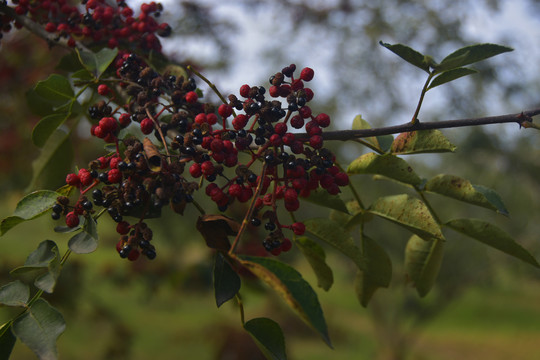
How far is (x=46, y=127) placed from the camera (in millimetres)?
977

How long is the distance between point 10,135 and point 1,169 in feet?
1.06

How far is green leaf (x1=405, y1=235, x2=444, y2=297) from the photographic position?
1038mm

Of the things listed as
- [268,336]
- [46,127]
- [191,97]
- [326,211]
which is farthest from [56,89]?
[326,211]

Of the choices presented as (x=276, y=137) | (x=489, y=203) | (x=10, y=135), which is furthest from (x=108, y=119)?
(x=10, y=135)

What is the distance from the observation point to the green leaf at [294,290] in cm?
52

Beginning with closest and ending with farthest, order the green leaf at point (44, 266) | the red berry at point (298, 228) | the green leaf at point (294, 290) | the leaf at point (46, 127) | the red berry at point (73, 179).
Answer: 1. the green leaf at point (294, 290)
2. the green leaf at point (44, 266)
3. the red berry at point (73, 179)
4. the red berry at point (298, 228)
5. the leaf at point (46, 127)

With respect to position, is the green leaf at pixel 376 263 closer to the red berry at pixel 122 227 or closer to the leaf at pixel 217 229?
the leaf at pixel 217 229

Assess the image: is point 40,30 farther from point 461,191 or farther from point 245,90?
point 461,191

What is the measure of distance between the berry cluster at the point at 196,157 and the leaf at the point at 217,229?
42 millimetres

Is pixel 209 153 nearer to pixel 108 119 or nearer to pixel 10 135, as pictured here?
pixel 108 119

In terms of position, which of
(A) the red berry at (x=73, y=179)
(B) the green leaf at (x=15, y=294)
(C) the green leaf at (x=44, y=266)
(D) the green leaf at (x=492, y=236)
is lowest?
(B) the green leaf at (x=15, y=294)

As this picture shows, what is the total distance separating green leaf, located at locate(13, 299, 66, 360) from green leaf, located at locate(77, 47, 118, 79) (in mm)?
459

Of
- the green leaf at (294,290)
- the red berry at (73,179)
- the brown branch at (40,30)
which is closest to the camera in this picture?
the green leaf at (294,290)

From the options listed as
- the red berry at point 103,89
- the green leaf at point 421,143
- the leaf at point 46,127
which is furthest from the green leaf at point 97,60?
the green leaf at point 421,143
